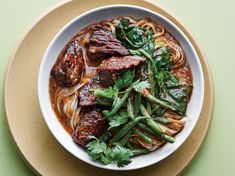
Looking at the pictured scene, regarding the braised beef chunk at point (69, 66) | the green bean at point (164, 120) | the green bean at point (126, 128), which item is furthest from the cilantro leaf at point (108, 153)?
the braised beef chunk at point (69, 66)

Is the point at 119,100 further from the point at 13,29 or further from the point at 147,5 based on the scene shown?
the point at 13,29

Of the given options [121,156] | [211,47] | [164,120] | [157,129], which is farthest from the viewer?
[211,47]

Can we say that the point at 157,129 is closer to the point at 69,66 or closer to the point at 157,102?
the point at 157,102

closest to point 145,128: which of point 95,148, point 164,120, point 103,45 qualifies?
point 164,120

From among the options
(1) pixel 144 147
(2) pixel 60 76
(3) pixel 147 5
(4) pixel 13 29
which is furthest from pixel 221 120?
(4) pixel 13 29

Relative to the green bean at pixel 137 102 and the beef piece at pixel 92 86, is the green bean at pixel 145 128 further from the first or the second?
the beef piece at pixel 92 86
